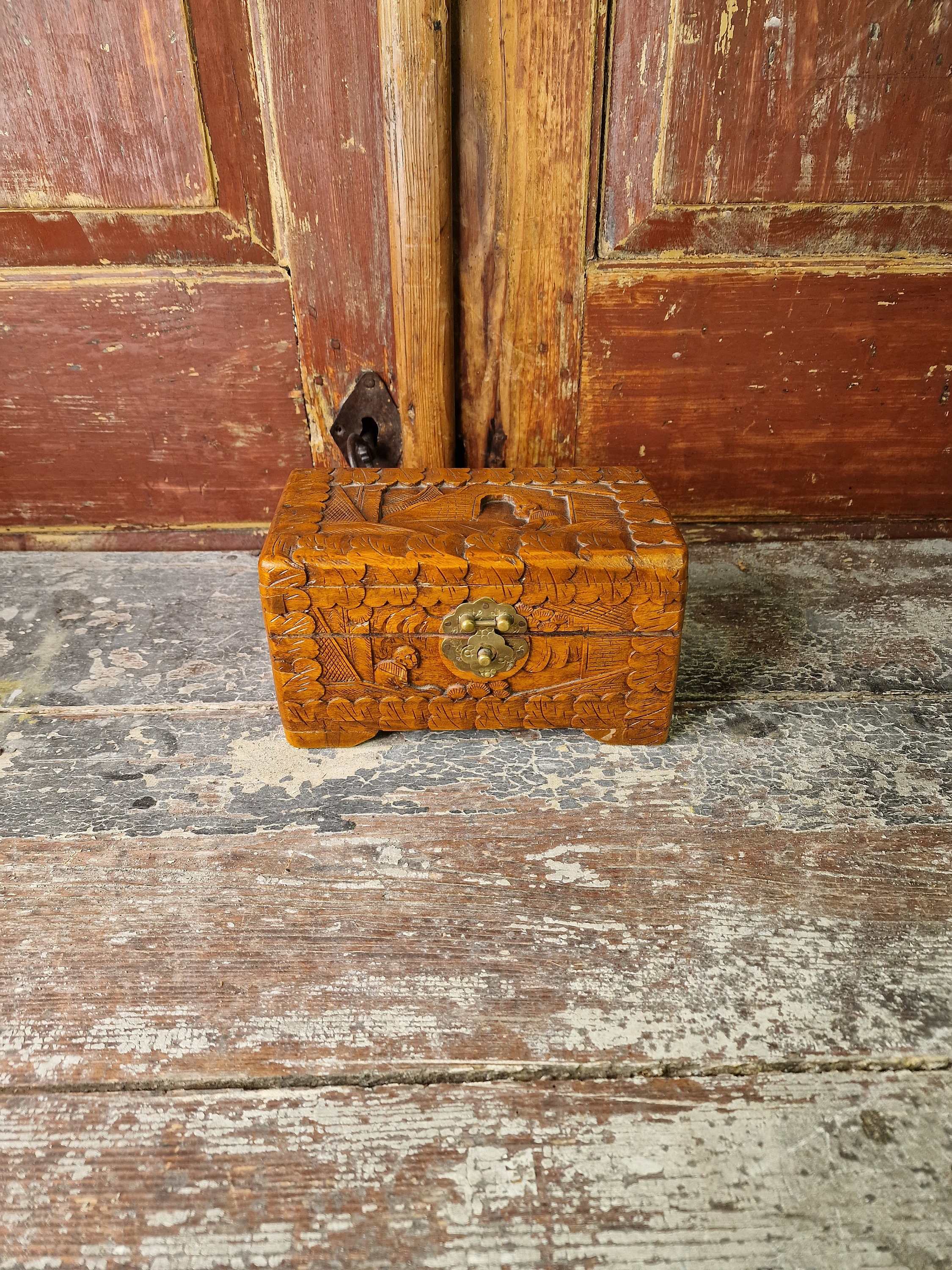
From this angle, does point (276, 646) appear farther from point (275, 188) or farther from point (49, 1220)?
point (275, 188)

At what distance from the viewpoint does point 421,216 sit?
4.08 feet

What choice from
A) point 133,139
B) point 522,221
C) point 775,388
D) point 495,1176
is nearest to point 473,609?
point 495,1176

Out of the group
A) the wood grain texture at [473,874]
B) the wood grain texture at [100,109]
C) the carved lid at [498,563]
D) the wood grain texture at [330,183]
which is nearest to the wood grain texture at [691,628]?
the wood grain texture at [473,874]

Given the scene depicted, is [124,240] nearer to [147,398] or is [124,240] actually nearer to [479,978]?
[147,398]

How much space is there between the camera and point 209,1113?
0.73 m

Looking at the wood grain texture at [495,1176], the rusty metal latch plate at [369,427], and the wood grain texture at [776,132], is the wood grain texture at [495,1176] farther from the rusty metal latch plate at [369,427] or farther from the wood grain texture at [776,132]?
the wood grain texture at [776,132]

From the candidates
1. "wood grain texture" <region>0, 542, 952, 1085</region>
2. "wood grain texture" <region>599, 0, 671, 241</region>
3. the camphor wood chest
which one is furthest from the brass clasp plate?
"wood grain texture" <region>599, 0, 671, 241</region>

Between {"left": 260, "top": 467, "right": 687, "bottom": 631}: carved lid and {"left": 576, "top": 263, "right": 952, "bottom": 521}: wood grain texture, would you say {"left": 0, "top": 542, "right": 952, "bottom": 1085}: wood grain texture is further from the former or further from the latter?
{"left": 576, "top": 263, "right": 952, "bottom": 521}: wood grain texture

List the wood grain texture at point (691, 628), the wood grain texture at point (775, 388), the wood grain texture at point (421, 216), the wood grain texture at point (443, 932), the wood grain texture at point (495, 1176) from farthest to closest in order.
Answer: the wood grain texture at point (775, 388) < the wood grain texture at point (691, 628) < the wood grain texture at point (421, 216) < the wood grain texture at point (443, 932) < the wood grain texture at point (495, 1176)

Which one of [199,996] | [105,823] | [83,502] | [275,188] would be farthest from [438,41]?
[199,996]

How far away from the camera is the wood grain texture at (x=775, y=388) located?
1372 mm

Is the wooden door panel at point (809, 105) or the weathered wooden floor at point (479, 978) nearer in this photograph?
the weathered wooden floor at point (479, 978)

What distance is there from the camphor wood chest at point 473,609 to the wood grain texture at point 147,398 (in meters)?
0.41

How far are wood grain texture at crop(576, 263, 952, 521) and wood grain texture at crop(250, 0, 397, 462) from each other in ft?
1.28
